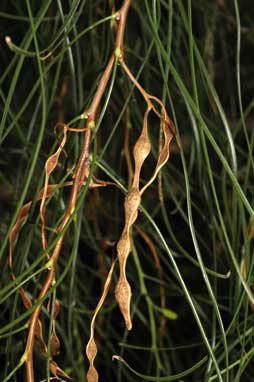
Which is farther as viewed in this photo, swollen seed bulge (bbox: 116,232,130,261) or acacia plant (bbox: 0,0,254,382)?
acacia plant (bbox: 0,0,254,382)

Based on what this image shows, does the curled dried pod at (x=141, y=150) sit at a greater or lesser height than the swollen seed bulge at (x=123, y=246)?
greater

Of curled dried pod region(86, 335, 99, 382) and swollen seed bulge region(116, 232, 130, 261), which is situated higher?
swollen seed bulge region(116, 232, 130, 261)

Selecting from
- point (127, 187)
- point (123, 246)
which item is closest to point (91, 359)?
point (123, 246)

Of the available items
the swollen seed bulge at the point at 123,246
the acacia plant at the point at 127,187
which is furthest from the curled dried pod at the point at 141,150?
the acacia plant at the point at 127,187

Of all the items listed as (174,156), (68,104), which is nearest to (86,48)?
(68,104)

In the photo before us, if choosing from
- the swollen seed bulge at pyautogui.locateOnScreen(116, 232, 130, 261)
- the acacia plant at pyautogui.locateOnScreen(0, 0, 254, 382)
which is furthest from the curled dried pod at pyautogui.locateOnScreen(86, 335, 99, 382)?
the acacia plant at pyautogui.locateOnScreen(0, 0, 254, 382)

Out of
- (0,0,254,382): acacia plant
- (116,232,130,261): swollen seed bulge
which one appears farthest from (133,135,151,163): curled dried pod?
(0,0,254,382): acacia plant

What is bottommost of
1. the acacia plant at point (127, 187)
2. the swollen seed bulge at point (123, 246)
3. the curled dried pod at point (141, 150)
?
the acacia plant at point (127, 187)

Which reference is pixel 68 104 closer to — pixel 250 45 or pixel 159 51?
pixel 250 45

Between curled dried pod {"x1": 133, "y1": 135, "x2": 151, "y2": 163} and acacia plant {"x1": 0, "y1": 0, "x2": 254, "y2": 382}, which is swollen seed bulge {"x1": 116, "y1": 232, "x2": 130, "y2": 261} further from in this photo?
acacia plant {"x1": 0, "y1": 0, "x2": 254, "y2": 382}

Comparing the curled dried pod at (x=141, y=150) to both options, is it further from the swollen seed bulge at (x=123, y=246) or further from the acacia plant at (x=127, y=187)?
the acacia plant at (x=127, y=187)

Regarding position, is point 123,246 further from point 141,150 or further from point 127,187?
point 127,187

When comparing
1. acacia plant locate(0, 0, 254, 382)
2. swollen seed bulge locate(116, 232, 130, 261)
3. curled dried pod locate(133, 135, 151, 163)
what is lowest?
acacia plant locate(0, 0, 254, 382)
